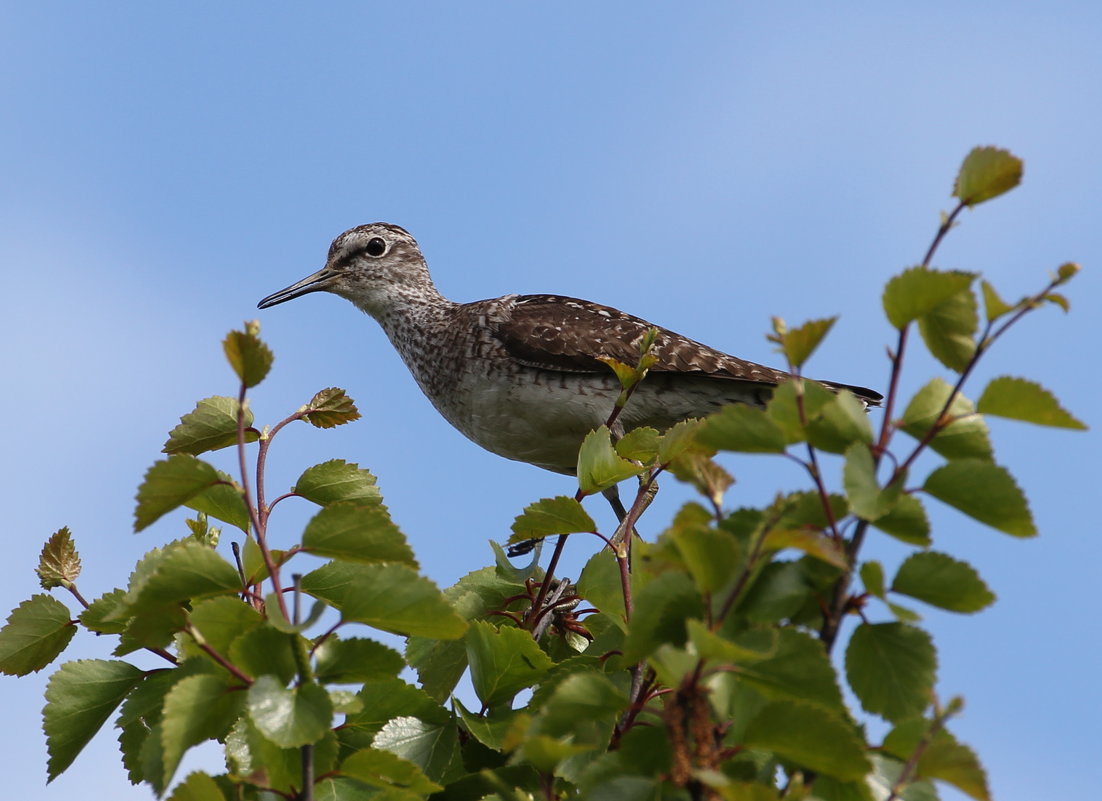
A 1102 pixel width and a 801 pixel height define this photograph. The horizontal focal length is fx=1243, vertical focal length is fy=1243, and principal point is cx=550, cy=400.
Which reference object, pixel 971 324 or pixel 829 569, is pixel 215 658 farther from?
pixel 971 324

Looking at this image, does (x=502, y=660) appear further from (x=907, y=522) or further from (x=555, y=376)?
(x=555, y=376)

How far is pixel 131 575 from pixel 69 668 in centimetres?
30

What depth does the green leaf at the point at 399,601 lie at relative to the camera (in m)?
2.42

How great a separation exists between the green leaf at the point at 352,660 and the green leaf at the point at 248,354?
570mm

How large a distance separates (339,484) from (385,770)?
0.97 meters

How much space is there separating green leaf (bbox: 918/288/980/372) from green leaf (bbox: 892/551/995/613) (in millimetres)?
378

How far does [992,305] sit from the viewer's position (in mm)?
2195

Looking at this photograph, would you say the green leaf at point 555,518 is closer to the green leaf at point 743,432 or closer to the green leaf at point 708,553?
the green leaf at point 743,432

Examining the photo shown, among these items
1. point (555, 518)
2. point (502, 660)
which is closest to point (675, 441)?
point (555, 518)

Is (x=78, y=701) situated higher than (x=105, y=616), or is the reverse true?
(x=105, y=616)

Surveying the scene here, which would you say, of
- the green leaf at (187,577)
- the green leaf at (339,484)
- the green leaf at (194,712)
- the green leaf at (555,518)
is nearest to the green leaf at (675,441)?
the green leaf at (555,518)

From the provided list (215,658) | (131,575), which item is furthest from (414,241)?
(215,658)

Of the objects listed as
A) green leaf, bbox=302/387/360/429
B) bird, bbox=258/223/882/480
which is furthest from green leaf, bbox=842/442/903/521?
bird, bbox=258/223/882/480

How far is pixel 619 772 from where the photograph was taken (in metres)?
2.15
